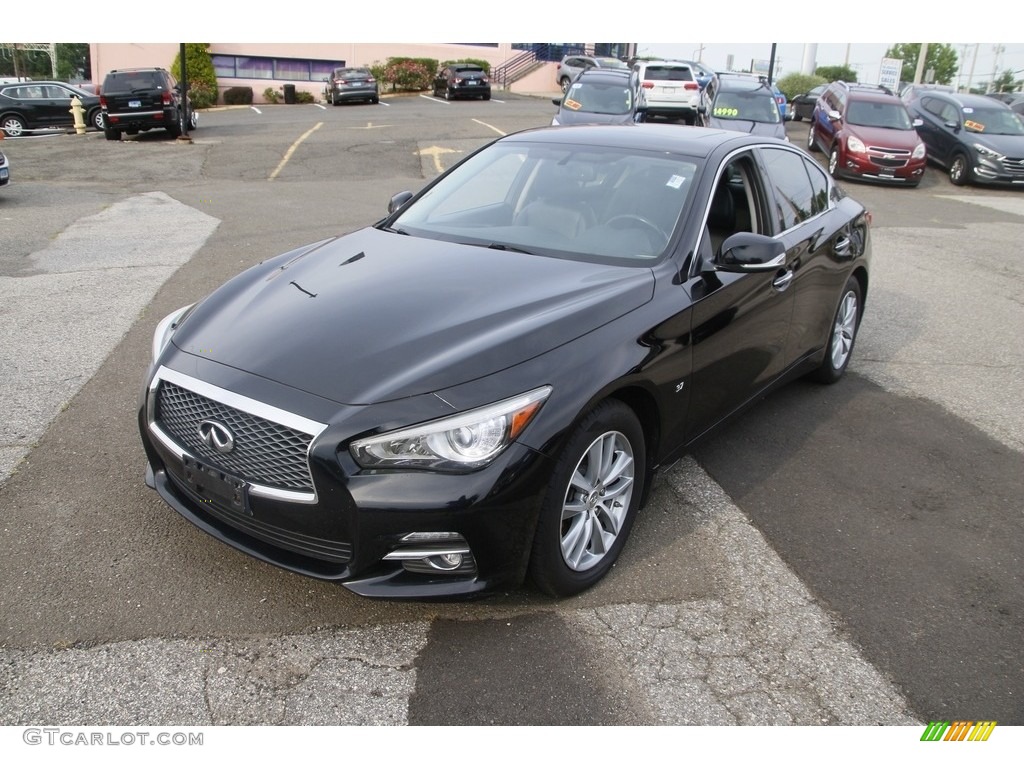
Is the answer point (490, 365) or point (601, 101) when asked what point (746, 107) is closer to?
point (601, 101)

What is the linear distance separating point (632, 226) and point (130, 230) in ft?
27.0

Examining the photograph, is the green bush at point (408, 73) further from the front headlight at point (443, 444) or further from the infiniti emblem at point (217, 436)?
the front headlight at point (443, 444)

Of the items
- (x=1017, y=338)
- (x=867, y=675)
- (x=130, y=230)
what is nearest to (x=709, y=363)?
(x=867, y=675)

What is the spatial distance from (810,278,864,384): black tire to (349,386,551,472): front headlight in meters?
3.35

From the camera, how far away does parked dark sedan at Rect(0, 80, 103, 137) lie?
23.1m

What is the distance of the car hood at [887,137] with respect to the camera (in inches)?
655

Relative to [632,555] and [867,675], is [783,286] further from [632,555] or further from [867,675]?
[867,675]

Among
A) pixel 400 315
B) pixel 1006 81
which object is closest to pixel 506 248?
pixel 400 315

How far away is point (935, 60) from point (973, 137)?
78556 millimetres

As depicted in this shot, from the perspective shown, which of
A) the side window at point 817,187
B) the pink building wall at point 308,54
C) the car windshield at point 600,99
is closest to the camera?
the side window at point 817,187

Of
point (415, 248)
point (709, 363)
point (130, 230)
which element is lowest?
point (130, 230)

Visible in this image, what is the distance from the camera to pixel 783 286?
4512 millimetres

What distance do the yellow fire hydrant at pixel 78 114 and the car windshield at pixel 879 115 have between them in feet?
62.8

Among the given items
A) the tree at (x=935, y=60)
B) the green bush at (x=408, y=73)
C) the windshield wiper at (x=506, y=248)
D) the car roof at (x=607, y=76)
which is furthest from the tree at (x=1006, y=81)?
the windshield wiper at (x=506, y=248)
